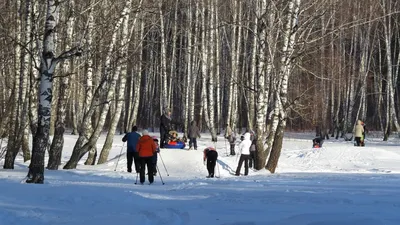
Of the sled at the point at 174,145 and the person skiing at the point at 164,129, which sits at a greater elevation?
the person skiing at the point at 164,129

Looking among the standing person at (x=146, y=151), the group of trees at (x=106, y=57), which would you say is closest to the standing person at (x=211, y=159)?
the group of trees at (x=106, y=57)

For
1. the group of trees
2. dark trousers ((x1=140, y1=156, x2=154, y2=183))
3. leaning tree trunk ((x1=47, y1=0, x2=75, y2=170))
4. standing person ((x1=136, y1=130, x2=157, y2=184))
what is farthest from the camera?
leaning tree trunk ((x1=47, y1=0, x2=75, y2=170))

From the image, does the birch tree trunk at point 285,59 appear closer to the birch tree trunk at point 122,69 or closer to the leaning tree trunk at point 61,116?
the birch tree trunk at point 122,69

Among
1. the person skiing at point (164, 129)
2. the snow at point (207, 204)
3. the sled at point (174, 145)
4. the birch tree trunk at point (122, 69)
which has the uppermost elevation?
the birch tree trunk at point (122, 69)

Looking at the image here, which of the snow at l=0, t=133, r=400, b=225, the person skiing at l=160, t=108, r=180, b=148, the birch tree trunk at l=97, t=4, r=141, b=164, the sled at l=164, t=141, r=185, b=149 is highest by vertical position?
the birch tree trunk at l=97, t=4, r=141, b=164

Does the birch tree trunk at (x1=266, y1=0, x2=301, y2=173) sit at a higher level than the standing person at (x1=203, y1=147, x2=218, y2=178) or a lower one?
higher

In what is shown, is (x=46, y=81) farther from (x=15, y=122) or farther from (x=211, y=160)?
(x=211, y=160)

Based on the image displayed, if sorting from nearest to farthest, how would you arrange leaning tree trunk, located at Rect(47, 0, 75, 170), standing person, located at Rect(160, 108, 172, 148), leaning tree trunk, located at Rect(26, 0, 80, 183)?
leaning tree trunk, located at Rect(26, 0, 80, 183) < leaning tree trunk, located at Rect(47, 0, 75, 170) < standing person, located at Rect(160, 108, 172, 148)

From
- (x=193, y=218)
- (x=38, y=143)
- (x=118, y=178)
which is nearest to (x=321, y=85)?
(x=118, y=178)

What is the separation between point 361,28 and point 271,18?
83.7 feet

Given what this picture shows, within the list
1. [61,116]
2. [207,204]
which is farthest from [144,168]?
A: [207,204]

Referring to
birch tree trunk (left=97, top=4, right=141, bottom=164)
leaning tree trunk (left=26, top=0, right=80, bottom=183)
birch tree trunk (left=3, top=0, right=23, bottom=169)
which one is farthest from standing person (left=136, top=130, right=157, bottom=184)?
birch tree trunk (left=3, top=0, right=23, bottom=169)

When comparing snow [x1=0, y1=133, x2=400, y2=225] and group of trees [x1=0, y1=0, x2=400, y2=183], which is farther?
group of trees [x1=0, y1=0, x2=400, y2=183]

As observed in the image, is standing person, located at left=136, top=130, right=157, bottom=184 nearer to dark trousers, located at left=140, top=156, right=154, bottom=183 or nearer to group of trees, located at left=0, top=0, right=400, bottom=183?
dark trousers, located at left=140, top=156, right=154, bottom=183
